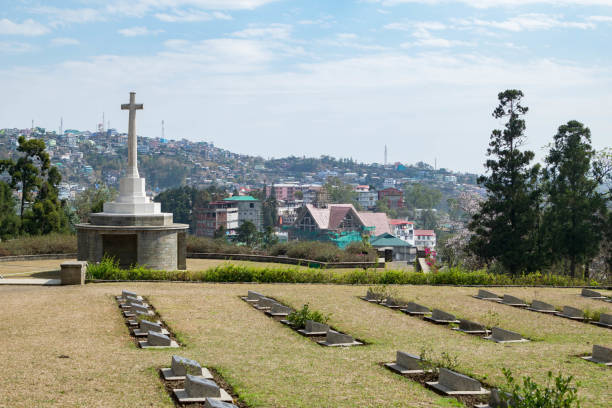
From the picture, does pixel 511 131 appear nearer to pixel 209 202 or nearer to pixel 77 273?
pixel 77 273

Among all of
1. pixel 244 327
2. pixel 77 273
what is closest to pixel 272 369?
pixel 244 327

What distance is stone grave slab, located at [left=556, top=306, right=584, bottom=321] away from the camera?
16.4 metres

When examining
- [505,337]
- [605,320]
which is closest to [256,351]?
[505,337]

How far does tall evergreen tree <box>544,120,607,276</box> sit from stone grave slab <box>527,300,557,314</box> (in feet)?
64.2

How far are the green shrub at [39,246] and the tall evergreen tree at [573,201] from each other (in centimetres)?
2573

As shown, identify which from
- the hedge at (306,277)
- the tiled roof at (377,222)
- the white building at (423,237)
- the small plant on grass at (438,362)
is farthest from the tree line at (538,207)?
the white building at (423,237)

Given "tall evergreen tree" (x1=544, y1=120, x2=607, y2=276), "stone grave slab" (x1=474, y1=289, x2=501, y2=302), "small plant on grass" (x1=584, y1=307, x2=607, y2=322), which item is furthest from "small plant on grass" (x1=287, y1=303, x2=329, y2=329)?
"tall evergreen tree" (x1=544, y1=120, x2=607, y2=276)

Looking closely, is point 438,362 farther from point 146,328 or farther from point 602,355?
point 146,328

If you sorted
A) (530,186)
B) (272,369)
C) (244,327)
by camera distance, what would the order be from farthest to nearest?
(530,186) < (244,327) < (272,369)

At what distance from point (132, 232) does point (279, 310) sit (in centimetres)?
1088

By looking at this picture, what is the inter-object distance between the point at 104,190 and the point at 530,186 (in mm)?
30354

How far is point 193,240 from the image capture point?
34406mm

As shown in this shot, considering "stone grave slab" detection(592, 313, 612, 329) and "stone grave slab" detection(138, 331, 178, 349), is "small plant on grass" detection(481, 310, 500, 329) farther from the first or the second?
"stone grave slab" detection(138, 331, 178, 349)

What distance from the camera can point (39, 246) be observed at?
31172mm
